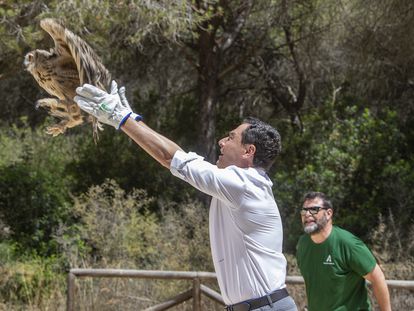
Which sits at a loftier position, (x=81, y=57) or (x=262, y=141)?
(x=81, y=57)

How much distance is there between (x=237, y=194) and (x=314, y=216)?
201 cm

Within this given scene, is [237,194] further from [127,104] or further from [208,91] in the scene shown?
[208,91]

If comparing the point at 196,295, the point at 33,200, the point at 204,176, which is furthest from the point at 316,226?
the point at 33,200

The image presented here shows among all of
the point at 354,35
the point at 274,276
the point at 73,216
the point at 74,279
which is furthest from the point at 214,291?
the point at 354,35

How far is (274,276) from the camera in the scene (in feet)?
12.1

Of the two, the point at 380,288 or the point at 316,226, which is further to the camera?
the point at 316,226

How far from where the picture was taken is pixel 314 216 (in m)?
5.47

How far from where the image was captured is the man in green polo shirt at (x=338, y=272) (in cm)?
508

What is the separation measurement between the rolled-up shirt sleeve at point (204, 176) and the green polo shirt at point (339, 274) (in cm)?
183

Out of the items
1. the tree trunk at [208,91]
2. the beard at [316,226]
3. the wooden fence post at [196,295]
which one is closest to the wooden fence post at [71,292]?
the wooden fence post at [196,295]

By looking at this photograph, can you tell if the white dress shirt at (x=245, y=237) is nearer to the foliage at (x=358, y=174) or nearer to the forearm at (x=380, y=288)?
the forearm at (x=380, y=288)

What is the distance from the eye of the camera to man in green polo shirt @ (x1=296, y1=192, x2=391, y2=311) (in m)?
5.08

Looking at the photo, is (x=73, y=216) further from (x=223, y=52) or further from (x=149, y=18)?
(x=223, y=52)

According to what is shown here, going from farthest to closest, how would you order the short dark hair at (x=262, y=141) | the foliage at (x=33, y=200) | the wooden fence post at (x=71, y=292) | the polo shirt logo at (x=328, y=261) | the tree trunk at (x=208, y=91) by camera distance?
the tree trunk at (x=208, y=91) → the foliage at (x=33, y=200) → the wooden fence post at (x=71, y=292) → the polo shirt logo at (x=328, y=261) → the short dark hair at (x=262, y=141)
